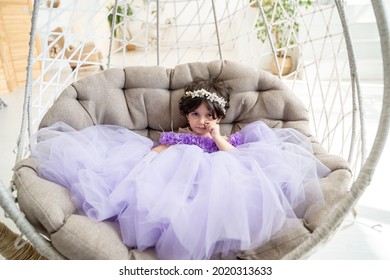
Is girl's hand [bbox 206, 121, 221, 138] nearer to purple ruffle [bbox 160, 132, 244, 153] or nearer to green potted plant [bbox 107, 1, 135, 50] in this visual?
purple ruffle [bbox 160, 132, 244, 153]

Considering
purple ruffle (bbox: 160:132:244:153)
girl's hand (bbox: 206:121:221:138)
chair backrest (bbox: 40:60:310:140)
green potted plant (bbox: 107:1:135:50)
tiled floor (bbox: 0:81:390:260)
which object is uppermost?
green potted plant (bbox: 107:1:135:50)

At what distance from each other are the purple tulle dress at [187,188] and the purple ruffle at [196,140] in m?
0.15

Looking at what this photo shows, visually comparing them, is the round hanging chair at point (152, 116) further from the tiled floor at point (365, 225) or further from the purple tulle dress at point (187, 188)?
the tiled floor at point (365, 225)

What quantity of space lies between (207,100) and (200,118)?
0.08m

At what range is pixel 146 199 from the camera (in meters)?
0.81

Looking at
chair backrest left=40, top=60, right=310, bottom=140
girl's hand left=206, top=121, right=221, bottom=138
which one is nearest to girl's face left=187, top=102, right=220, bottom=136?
girl's hand left=206, top=121, right=221, bottom=138

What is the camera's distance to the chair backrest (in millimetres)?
1287

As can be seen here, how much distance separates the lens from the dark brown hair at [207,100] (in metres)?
1.21

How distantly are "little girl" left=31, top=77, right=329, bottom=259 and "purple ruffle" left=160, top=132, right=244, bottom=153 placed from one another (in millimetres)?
119

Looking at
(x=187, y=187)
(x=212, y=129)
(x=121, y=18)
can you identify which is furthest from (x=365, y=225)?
(x=121, y=18)

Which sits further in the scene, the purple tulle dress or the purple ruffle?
the purple ruffle
